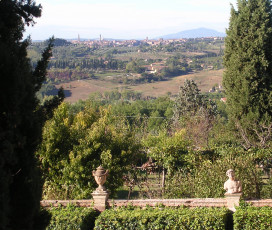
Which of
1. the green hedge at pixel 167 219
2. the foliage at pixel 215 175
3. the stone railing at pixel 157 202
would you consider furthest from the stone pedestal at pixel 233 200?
the foliage at pixel 215 175

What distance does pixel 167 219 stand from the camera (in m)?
7.29

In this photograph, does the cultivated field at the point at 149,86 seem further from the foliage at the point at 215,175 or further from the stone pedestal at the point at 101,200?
the stone pedestal at the point at 101,200

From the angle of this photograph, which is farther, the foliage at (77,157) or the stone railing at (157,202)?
the foliage at (77,157)

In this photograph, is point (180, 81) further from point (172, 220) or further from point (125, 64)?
point (172, 220)

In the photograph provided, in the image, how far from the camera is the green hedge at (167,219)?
7164 mm

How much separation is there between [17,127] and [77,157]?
5.97 meters

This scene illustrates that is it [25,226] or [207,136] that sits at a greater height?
[25,226]

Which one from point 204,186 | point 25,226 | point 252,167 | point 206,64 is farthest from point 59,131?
point 206,64

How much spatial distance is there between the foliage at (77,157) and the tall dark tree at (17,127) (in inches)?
224

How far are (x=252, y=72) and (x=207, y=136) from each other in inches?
283

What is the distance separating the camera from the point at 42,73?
16.5 feet

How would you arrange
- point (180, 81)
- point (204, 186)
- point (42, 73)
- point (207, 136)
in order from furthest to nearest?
point (180, 81), point (207, 136), point (204, 186), point (42, 73)

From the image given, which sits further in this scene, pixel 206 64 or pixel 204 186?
pixel 206 64

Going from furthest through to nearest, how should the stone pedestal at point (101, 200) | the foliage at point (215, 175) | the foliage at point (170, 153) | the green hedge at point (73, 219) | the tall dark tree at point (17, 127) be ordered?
1. the foliage at point (170, 153)
2. the foliage at point (215, 175)
3. the stone pedestal at point (101, 200)
4. the green hedge at point (73, 219)
5. the tall dark tree at point (17, 127)
